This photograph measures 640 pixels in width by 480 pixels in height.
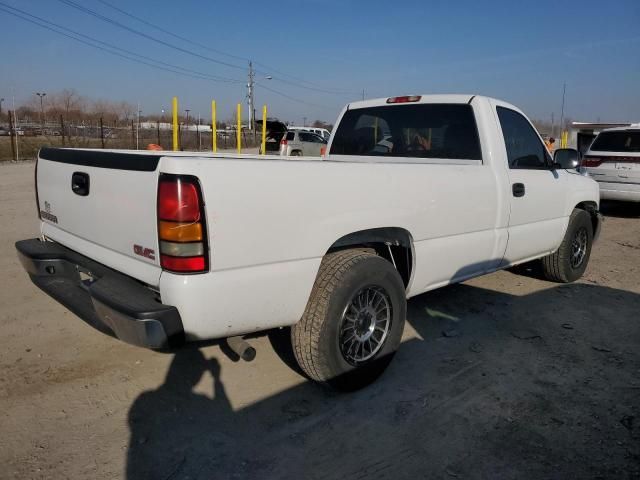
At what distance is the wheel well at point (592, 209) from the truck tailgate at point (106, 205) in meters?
4.86

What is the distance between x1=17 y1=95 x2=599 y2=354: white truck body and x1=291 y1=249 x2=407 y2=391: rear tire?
0.13 meters

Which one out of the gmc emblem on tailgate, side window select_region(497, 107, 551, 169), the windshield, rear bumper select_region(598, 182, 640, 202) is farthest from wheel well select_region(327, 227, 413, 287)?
the windshield

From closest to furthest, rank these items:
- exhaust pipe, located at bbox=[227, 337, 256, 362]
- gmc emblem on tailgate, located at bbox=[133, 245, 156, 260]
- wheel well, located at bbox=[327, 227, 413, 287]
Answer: gmc emblem on tailgate, located at bbox=[133, 245, 156, 260] → exhaust pipe, located at bbox=[227, 337, 256, 362] → wheel well, located at bbox=[327, 227, 413, 287]

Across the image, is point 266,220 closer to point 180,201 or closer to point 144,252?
point 180,201

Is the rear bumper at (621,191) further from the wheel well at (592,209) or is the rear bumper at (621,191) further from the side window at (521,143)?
the side window at (521,143)

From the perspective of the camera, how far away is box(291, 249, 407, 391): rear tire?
2.84 metres

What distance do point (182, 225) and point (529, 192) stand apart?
3307mm

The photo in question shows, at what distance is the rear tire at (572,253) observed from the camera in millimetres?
5336

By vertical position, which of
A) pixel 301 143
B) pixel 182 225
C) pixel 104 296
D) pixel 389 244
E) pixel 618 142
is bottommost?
pixel 104 296

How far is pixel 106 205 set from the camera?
269 cm

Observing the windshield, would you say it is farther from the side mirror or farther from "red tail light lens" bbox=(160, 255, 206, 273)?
"red tail light lens" bbox=(160, 255, 206, 273)

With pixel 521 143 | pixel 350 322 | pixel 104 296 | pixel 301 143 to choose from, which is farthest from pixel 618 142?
pixel 301 143

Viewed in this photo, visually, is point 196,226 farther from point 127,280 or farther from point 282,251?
point 127,280

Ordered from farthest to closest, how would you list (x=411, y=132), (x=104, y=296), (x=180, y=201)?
(x=411, y=132) < (x=104, y=296) < (x=180, y=201)
